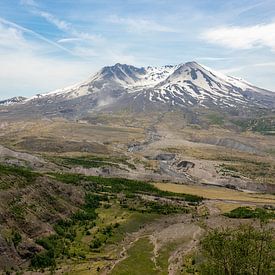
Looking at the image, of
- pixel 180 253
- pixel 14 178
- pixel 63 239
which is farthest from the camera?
pixel 14 178

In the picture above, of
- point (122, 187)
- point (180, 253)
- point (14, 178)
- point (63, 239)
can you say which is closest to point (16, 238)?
point (63, 239)

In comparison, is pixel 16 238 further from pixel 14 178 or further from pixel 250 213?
pixel 250 213

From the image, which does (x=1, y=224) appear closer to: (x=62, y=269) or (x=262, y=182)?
(x=62, y=269)

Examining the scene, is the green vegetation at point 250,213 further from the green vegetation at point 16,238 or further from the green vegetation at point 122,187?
the green vegetation at point 16,238

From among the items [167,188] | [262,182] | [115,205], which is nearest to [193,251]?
[115,205]

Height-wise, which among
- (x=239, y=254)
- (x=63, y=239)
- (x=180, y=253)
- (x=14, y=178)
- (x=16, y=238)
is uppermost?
(x=14, y=178)

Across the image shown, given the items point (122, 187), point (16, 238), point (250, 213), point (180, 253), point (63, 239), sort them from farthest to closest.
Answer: point (122, 187) → point (250, 213) → point (63, 239) → point (180, 253) → point (16, 238)

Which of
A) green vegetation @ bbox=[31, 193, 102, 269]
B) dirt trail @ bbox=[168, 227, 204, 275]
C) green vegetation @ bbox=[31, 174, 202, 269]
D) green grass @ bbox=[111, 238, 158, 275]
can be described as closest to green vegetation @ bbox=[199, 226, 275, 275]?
green grass @ bbox=[111, 238, 158, 275]

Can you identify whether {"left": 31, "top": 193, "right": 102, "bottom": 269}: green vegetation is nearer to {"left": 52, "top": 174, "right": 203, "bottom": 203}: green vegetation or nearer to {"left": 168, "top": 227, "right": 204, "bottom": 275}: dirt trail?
{"left": 168, "top": 227, "right": 204, "bottom": 275}: dirt trail
